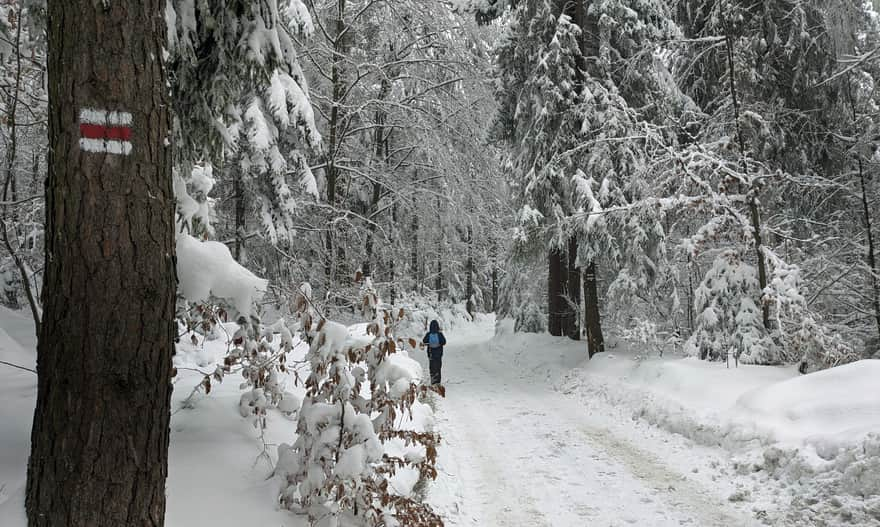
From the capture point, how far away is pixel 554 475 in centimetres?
672

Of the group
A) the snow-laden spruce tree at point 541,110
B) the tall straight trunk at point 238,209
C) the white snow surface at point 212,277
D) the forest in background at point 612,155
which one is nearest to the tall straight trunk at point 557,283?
the snow-laden spruce tree at point 541,110

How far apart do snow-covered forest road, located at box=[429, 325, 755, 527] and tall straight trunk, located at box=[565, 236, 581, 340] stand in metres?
5.43

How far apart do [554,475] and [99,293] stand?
19.0 ft

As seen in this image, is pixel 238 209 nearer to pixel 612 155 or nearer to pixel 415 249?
pixel 415 249

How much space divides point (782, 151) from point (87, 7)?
12.7 m

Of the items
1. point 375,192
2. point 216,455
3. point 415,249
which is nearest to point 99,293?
point 216,455

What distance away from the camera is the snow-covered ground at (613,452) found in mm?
3664

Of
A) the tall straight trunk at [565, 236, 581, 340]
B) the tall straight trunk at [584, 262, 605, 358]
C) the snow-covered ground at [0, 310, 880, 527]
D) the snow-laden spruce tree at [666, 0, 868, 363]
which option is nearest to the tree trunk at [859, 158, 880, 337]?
the snow-laden spruce tree at [666, 0, 868, 363]

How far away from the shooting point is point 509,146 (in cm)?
1644

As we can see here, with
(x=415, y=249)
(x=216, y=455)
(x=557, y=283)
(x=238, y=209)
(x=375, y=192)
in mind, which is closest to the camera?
(x=216, y=455)

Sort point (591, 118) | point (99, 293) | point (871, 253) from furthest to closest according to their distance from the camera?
1. point (591, 118)
2. point (871, 253)
3. point (99, 293)

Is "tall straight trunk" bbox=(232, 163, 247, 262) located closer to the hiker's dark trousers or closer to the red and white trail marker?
the hiker's dark trousers

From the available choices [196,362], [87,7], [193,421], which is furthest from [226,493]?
[196,362]

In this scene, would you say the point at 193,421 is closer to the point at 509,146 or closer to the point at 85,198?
the point at 85,198
